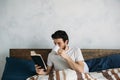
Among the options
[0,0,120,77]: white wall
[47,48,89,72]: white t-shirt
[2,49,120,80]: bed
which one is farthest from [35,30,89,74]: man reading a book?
[0,0,120,77]: white wall

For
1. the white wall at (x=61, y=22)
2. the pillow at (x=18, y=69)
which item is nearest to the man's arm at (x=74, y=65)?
the pillow at (x=18, y=69)

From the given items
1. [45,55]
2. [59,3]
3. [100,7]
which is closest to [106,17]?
[100,7]

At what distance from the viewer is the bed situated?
217cm

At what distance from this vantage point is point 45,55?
8.84 feet

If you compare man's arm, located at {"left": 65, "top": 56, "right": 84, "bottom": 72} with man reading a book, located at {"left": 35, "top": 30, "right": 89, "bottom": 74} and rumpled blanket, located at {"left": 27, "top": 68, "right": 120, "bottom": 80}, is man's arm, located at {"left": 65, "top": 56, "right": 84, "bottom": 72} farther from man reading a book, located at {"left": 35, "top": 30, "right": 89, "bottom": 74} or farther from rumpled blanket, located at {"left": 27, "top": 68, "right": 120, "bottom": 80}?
rumpled blanket, located at {"left": 27, "top": 68, "right": 120, "bottom": 80}

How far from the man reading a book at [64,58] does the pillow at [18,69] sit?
0.17 metres

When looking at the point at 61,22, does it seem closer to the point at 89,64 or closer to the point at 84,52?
the point at 84,52

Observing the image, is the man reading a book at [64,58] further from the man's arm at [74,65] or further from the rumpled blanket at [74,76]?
the rumpled blanket at [74,76]

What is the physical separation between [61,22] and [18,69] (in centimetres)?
75

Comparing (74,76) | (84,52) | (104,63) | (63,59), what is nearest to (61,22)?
(84,52)

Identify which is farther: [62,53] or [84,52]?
[84,52]

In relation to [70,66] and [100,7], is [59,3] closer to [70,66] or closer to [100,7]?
[100,7]

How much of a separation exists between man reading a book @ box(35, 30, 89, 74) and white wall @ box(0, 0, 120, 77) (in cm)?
44

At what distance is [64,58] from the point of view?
87.6 inches
